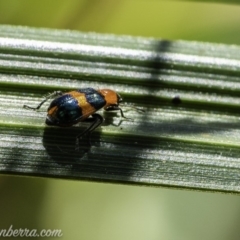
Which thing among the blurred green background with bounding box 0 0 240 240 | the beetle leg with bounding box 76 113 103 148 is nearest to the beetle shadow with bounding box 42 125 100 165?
the beetle leg with bounding box 76 113 103 148

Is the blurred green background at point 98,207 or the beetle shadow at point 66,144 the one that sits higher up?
the beetle shadow at point 66,144

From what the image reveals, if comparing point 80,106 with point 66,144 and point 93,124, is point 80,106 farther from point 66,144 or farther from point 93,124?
point 66,144

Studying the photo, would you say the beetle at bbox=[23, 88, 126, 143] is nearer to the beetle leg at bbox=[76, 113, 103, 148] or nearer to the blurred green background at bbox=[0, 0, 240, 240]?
the beetle leg at bbox=[76, 113, 103, 148]

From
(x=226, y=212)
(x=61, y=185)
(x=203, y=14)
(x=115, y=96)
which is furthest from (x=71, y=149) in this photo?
(x=203, y=14)

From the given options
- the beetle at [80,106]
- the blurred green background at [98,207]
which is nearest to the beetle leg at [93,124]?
the beetle at [80,106]

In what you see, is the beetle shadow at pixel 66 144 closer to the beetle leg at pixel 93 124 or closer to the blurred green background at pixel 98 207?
the beetle leg at pixel 93 124
